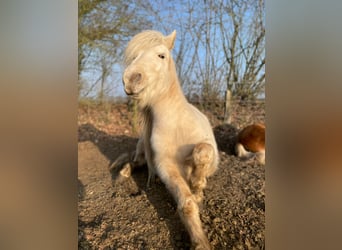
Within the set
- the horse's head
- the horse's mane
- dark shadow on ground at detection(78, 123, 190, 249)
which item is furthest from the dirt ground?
the horse's mane

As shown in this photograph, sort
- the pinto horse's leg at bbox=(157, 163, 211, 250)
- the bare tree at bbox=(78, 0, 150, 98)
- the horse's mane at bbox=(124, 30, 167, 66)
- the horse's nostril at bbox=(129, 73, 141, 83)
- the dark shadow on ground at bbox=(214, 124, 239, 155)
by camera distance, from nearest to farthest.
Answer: the pinto horse's leg at bbox=(157, 163, 211, 250) < the horse's nostril at bbox=(129, 73, 141, 83) < the horse's mane at bbox=(124, 30, 167, 66) < the bare tree at bbox=(78, 0, 150, 98) < the dark shadow on ground at bbox=(214, 124, 239, 155)

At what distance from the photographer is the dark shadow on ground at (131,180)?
0.81m

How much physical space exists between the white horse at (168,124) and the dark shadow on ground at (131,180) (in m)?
0.05

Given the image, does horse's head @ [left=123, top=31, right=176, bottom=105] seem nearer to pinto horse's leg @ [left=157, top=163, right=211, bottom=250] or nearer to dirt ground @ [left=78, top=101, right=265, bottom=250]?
pinto horse's leg @ [left=157, top=163, right=211, bottom=250]

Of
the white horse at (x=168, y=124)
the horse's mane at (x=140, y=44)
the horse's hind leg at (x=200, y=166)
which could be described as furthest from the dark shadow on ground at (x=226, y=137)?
the horse's mane at (x=140, y=44)

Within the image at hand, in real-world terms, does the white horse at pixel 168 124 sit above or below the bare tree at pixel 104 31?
below

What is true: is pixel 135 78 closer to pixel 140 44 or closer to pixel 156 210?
pixel 140 44

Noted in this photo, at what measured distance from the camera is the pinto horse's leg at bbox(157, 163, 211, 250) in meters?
0.73

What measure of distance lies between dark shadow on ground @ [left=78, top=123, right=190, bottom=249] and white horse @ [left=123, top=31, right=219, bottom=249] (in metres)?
0.05

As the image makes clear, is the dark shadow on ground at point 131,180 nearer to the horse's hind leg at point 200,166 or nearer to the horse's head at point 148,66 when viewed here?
the horse's hind leg at point 200,166

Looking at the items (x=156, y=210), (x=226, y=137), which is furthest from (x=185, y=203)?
(x=226, y=137)

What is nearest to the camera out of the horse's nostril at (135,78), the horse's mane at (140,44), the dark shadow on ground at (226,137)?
the horse's nostril at (135,78)
